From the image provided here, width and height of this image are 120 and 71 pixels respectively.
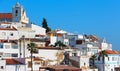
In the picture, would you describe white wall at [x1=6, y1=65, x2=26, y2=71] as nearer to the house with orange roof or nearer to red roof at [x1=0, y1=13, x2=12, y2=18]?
the house with orange roof

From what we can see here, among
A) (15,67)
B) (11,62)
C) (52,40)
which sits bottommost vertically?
(15,67)

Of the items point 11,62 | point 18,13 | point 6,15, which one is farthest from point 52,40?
point 6,15

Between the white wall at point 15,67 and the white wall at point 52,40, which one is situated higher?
the white wall at point 52,40

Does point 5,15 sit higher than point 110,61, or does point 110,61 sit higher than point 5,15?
point 5,15

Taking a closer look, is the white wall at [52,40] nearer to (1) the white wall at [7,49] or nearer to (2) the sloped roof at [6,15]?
(1) the white wall at [7,49]

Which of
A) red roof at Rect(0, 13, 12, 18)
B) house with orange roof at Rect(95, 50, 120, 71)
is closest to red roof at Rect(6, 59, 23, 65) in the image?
house with orange roof at Rect(95, 50, 120, 71)

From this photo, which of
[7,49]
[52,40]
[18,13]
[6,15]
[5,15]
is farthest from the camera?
[5,15]

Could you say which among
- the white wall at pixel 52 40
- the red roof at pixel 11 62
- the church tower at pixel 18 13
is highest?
the church tower at pixel 18 13

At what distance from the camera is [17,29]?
90.5 metres

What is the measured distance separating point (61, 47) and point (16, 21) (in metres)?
31.1

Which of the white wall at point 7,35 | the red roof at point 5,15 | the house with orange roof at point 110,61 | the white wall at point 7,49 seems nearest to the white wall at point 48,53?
the white wall at point 7,49

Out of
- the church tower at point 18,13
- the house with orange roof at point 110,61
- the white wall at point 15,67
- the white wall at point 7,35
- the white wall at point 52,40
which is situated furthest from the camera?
the church tower at point 18,13

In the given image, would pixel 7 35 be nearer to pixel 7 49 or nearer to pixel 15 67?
pixel 7 49

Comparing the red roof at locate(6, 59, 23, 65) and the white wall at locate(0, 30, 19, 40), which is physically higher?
the white wall at locate(0, 30, 19, 40)
